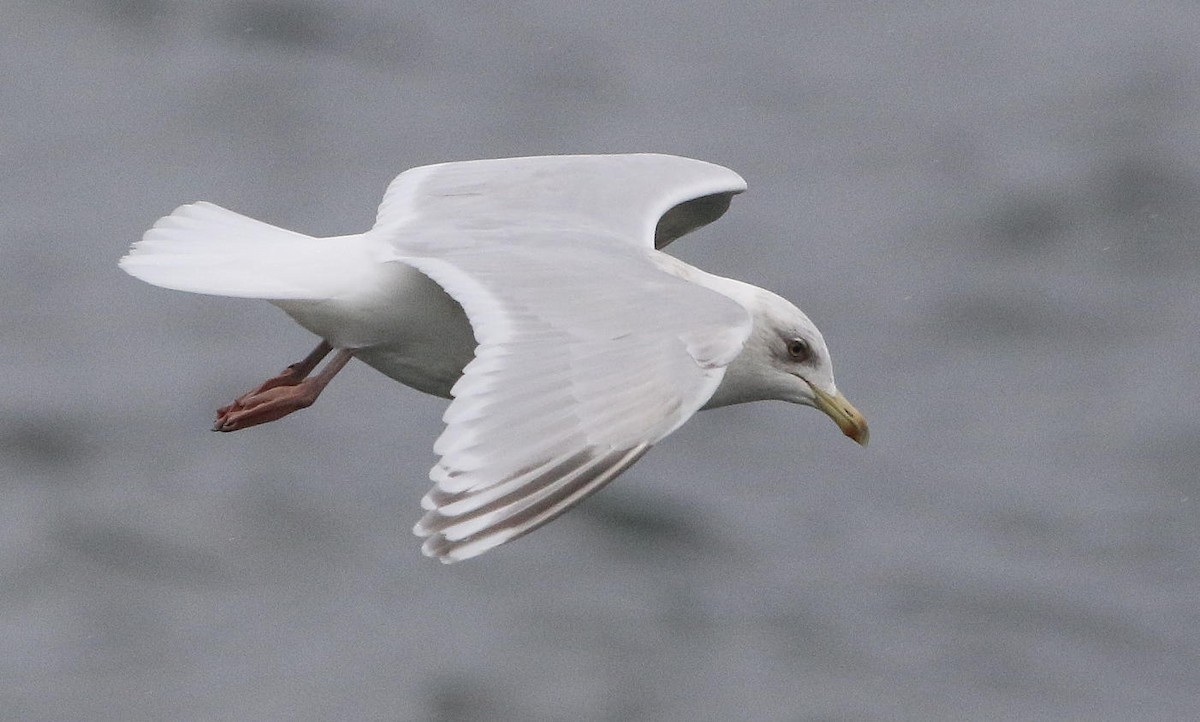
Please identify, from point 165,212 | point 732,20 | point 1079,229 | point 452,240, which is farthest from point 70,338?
point 452,240

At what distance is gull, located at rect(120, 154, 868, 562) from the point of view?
4.02 m

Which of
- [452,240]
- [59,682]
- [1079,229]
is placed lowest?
[59,682]

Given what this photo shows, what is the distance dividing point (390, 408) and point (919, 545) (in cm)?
329

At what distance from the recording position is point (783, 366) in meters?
5.37

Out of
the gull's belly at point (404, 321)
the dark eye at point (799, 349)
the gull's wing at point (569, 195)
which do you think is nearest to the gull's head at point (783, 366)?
the dark eye at point (799, 349)

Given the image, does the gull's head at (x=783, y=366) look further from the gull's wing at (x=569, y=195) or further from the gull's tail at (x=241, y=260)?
the gull's tail at (x=241, y=260)

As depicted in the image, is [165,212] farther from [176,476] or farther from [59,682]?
[59,682]

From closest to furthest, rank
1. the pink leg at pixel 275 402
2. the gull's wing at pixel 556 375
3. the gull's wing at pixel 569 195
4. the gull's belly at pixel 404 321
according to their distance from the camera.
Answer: the gull's wing at pixel 556 375, the gull's belly at pixel 404 321, the pink leg at pixel 275 402, the gull's wing at pixel 569 195

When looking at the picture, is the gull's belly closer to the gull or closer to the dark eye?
the gull

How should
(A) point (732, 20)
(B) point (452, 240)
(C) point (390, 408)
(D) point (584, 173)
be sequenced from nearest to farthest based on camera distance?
(B) point (452, 240)
(D) point (584, 173)
(C) point (390, 408)
(A) point (732, 20)

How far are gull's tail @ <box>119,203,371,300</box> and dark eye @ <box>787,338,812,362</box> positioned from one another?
1.11 m

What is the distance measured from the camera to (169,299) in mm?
12414

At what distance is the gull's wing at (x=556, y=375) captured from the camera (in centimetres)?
391

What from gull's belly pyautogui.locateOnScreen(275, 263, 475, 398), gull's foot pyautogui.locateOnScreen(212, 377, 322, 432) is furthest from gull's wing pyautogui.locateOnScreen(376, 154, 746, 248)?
gull's foot pyautogui.locateOnScreen(212, 377, 322, 432)
